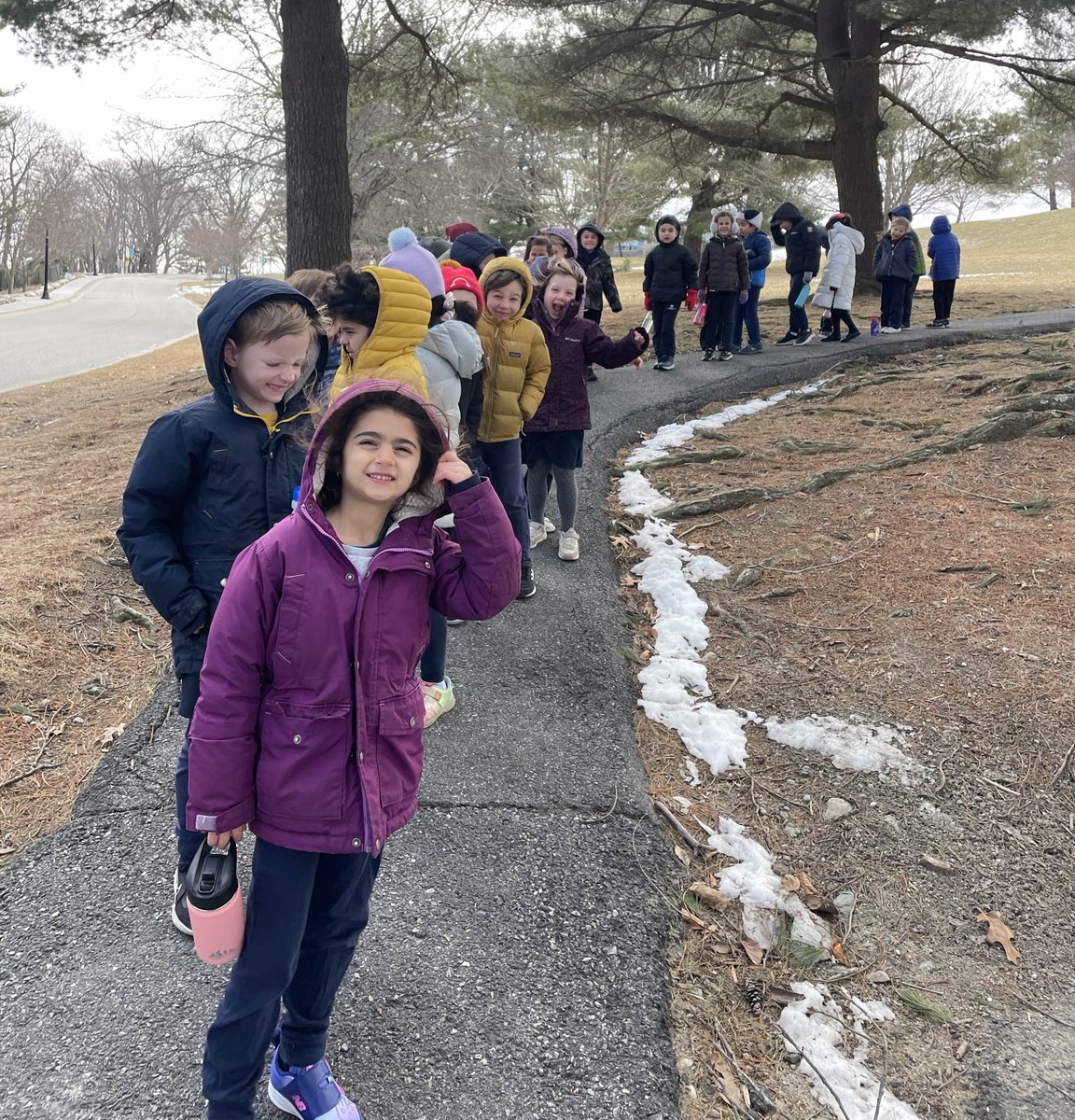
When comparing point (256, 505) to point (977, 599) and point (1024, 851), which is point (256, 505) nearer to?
point (1024, 851)

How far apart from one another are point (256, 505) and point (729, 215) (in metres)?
9.28

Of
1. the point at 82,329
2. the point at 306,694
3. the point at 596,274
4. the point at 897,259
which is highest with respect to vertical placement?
the point at 82,329

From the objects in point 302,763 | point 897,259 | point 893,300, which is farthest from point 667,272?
point 302,763

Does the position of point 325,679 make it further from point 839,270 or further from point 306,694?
point 839,270

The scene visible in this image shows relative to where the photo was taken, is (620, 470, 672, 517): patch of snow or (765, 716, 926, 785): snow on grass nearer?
(765, 716, 926, 785): snow on grass

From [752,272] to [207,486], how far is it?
35.4 ft

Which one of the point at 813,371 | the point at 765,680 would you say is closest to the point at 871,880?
the point at 765,680

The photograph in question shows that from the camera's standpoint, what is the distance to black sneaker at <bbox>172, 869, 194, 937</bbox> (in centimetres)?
250

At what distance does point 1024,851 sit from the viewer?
3062mm

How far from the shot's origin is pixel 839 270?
461 inches

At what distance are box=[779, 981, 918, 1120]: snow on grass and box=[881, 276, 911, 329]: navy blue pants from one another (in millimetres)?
12042

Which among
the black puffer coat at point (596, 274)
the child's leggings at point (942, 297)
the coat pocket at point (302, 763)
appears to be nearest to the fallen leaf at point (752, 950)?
the coat pocket at point (302, 763)

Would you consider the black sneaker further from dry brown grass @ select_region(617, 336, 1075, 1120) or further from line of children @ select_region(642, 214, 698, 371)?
line of children @ select_region(642, 214, 698, 371)

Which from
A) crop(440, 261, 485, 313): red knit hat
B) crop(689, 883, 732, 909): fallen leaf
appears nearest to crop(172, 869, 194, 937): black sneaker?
crop(689, 883, 732, 909): fallen leaf
